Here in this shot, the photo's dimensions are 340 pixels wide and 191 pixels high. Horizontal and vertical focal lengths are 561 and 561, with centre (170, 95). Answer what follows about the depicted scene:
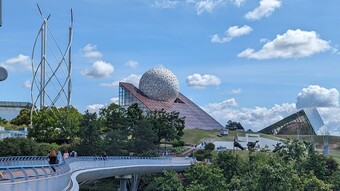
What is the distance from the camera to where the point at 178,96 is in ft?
489

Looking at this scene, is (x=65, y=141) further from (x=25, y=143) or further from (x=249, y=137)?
(x=249, y=137)

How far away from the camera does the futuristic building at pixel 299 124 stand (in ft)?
387

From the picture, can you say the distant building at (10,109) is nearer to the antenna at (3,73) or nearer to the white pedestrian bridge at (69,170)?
the white pedestrian bridge at (69,170)

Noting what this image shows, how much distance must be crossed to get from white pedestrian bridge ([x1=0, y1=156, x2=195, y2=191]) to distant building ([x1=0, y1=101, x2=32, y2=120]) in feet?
344

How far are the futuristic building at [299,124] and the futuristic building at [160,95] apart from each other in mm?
19638

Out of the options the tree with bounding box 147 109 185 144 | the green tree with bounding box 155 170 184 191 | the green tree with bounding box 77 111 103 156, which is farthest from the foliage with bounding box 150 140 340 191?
the tree with bounding box 147 109 185 144

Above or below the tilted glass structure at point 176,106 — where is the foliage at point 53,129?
below

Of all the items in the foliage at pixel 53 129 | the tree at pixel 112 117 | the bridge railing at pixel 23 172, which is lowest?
the bridge railing at pixel 23 172

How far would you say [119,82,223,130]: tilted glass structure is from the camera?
134 meters

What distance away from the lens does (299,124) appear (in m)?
120

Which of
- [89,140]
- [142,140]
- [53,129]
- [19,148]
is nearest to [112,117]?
[53,129]

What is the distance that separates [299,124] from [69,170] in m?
102

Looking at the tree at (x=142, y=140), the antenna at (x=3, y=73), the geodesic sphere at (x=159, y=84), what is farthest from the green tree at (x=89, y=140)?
the geodesic sphere at (x=159, y=84)

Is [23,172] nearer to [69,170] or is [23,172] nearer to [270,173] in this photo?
[69,170]
